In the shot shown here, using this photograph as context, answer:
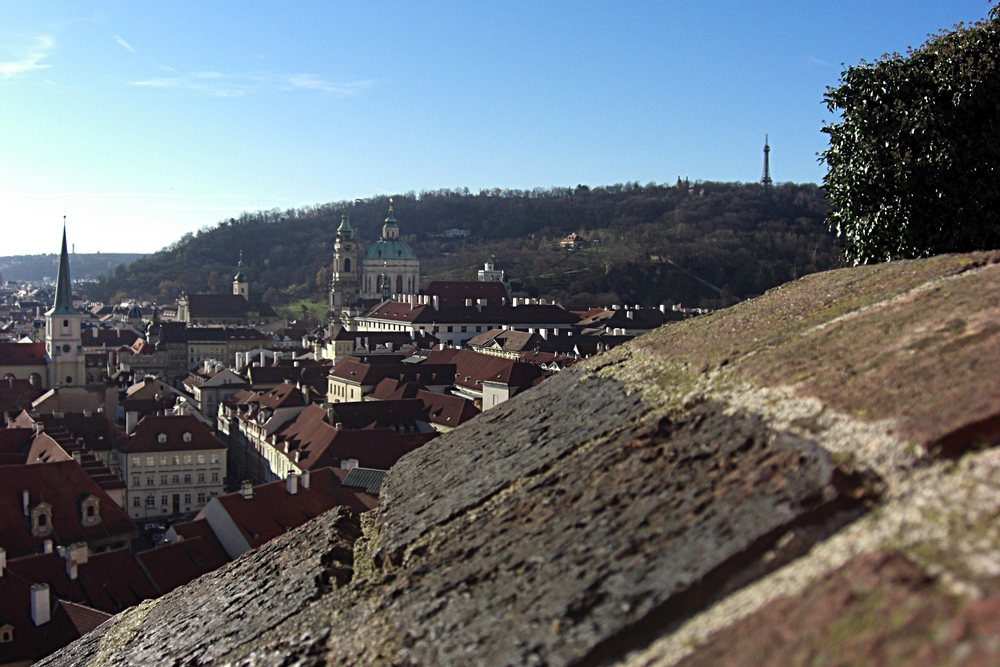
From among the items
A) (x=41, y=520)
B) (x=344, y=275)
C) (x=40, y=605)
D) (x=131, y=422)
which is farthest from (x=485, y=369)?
(x=344, y=275)

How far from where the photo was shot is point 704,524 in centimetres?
520

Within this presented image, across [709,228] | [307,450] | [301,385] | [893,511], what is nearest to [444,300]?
[301,385]

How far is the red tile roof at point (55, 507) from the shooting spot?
106ft

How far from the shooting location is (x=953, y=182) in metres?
11.7

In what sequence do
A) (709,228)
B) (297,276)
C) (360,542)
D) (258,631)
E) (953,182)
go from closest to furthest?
(258,631), (360,542), (953,182), (709,228), (297,276)

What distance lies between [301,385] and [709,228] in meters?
111

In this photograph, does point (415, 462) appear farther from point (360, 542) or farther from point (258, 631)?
point (258, 631)

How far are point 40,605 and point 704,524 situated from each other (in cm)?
2322

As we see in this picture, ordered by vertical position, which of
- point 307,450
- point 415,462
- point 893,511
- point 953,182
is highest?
point 953,182

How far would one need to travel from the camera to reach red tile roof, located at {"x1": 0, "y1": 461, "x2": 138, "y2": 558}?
3222cm

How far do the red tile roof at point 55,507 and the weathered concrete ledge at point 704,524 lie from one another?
26.2 metres

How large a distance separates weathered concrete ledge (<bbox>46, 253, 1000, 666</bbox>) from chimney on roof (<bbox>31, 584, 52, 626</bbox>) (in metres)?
16.8

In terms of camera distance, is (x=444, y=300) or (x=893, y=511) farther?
(x=444, y=300)

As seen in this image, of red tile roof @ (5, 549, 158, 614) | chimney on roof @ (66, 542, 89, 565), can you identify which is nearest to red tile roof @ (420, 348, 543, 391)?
red tile roof @ (5, 549, 158, 614)
